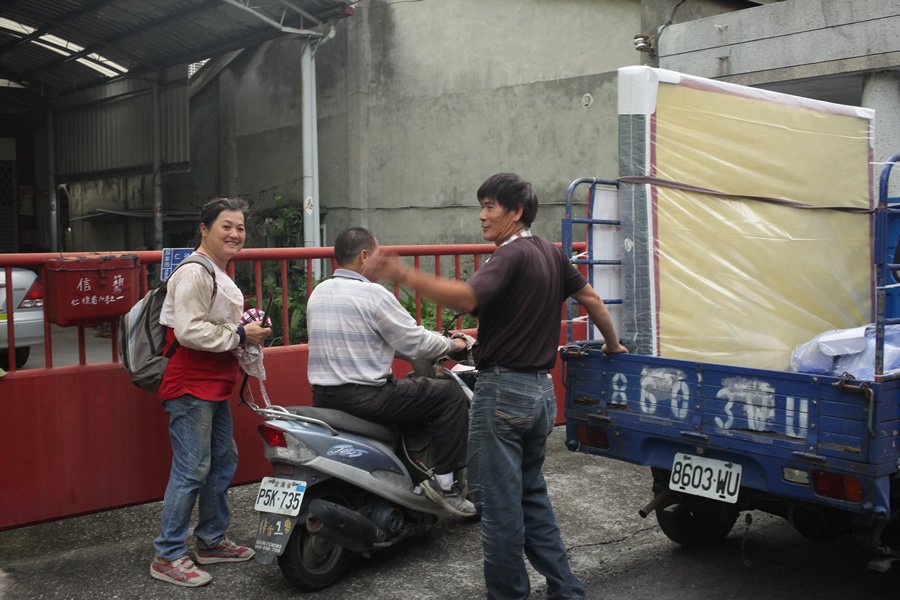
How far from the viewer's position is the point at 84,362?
471 centimetres

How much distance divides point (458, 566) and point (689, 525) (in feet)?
4.04

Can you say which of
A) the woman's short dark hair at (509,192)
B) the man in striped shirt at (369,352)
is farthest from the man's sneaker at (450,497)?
the woman's short dark hair at (509,192)

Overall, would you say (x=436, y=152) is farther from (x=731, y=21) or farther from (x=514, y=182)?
(x=514, y=182)

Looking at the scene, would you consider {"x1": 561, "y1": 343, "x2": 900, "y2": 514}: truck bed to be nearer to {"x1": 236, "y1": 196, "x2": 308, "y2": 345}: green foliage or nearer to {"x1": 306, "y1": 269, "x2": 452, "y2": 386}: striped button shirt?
{"x1": 306, "y1": 269, "x2": 452, "y2": 386}: striped button shirt

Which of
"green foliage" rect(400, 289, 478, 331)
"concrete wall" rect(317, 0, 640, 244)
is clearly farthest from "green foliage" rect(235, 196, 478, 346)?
"concrete wall" rect(317, 0, 640, 244)

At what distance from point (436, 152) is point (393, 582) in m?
10.2

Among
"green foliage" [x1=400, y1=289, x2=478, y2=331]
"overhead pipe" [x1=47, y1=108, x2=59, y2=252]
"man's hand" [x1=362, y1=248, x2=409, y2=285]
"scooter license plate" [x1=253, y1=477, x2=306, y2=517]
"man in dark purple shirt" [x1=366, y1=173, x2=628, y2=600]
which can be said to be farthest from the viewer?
"overhead pipe" [x1=47, y1=108, x2=59, y2=252]

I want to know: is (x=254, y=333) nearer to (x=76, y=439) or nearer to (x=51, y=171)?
(x=76, y=439)

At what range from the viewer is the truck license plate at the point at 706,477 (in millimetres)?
3723

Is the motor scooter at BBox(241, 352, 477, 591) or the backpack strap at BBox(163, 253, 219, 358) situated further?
the backpack strap at BBox(163, 253, 219, 358)

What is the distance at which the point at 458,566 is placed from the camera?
4395 mm

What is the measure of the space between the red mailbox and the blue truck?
7.39ft

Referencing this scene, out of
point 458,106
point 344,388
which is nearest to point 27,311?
point 344,388

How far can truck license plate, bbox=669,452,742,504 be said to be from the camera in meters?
3.72
